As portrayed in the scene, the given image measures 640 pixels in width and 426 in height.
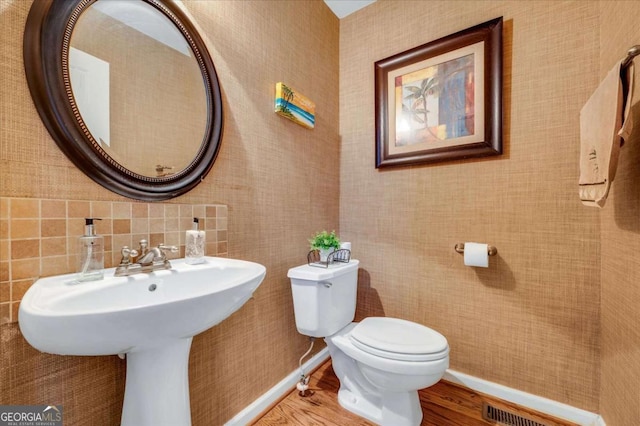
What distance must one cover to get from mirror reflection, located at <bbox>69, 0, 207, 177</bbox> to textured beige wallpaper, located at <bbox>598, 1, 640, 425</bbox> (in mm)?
1682

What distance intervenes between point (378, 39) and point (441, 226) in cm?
135

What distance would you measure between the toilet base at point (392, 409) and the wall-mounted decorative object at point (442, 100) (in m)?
1.29

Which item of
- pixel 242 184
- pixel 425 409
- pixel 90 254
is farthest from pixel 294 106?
pixel 425 409

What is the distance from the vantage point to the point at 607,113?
3.04 ft

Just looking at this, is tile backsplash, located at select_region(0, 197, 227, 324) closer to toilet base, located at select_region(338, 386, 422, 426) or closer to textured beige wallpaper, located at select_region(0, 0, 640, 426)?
textured beige wallpaper, located at select_region(0, 0, 640, 426)

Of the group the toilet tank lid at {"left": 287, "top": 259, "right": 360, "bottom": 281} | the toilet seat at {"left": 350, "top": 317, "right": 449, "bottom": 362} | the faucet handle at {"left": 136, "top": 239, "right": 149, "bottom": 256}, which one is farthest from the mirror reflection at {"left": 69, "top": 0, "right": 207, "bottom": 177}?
the toilet seat at {"left": 350, "top": 317, "right": 449, "bottom": 362}

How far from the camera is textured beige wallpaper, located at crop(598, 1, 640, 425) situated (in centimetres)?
97

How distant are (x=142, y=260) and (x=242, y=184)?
56 centimetres

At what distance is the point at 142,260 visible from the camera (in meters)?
0.87

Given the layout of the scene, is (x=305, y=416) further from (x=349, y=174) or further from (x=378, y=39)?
(x=378, y=39)

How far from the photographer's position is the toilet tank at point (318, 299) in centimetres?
136

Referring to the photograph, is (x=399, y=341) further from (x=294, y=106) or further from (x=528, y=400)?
(x=294, y=106)

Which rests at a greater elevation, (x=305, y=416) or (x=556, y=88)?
(x=556, y=88)

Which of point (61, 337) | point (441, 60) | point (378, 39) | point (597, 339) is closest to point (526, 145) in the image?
point (441, 60)
